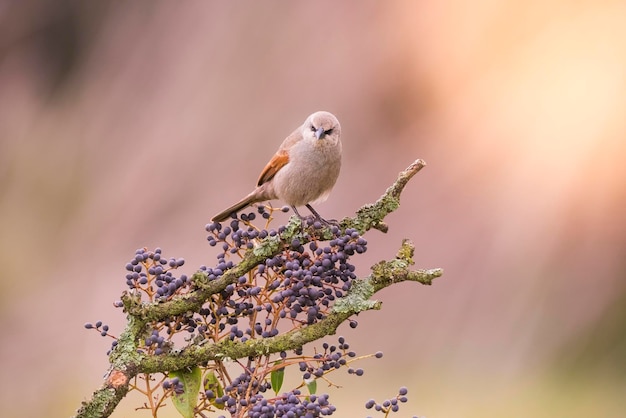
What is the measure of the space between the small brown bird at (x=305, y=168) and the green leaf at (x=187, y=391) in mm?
708

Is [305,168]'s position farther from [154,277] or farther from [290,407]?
[290,407]

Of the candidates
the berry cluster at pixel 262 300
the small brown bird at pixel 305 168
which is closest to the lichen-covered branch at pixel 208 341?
the berry cluster at pixel 262 300

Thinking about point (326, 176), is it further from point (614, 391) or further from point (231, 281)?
point (614, 391)

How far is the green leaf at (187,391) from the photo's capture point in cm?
115

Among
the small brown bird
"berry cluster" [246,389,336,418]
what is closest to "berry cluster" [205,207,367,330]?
"berry cluster" [246,389,336,418]

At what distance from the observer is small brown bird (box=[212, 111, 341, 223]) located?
6.22ft

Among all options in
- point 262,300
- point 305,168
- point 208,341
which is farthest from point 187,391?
point 305,168

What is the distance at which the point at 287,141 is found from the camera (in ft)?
6.53

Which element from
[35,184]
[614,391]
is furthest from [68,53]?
[614,391]

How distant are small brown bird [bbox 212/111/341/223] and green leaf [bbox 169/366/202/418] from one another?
71 centimetres

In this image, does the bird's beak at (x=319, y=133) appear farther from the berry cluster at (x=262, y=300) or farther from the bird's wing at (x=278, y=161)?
the berry cluster at (x=262, y=300)

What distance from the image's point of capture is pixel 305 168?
1.89 meters

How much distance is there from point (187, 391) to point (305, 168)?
2.80ft

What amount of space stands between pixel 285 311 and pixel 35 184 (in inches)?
157
